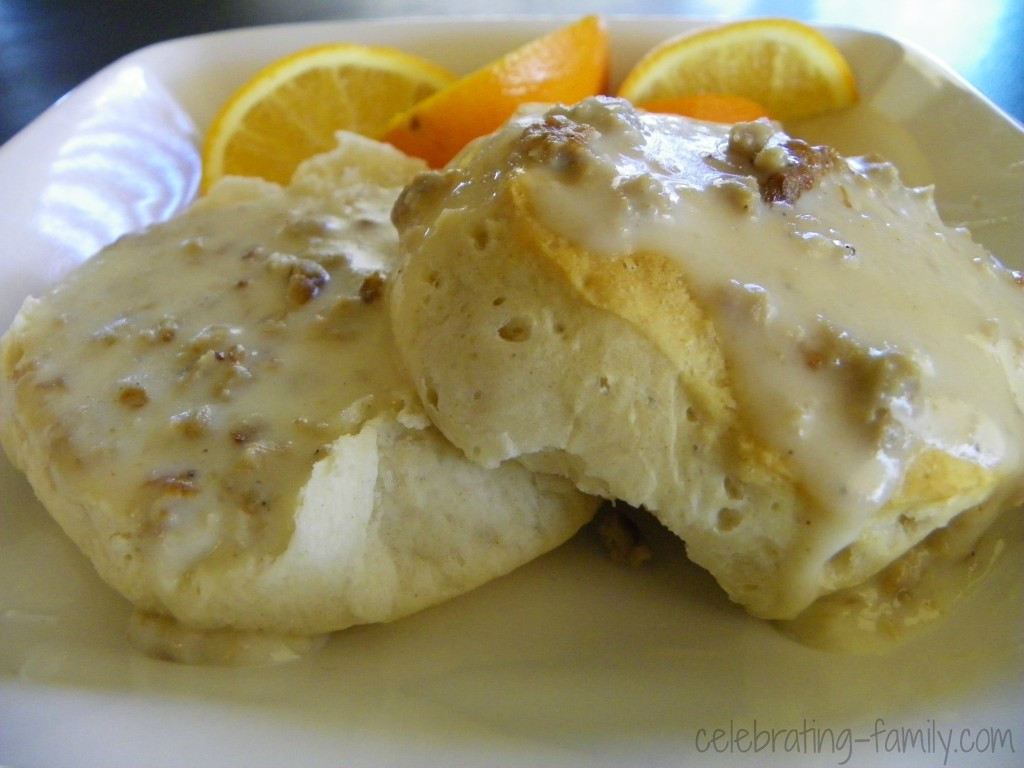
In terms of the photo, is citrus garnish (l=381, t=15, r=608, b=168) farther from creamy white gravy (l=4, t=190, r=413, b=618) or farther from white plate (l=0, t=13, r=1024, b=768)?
white plate (l=0, t=13, r=1024, b=768)

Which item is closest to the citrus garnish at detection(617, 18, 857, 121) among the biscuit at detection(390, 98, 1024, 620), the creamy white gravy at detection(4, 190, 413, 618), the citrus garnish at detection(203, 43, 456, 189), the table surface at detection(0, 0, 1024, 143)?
the citrus garnish at detection(203, 43, 456, 189)

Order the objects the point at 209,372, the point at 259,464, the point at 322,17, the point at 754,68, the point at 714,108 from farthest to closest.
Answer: the point at 322,17, the point at 754,68, the point at 714,108, the point at 209,372, the point at 259,464

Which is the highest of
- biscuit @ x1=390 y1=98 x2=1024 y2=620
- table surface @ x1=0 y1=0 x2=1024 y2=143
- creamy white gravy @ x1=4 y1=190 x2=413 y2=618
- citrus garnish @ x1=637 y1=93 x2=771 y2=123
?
biscuit @ x1=390 y1=98 x2=1024 y2=620

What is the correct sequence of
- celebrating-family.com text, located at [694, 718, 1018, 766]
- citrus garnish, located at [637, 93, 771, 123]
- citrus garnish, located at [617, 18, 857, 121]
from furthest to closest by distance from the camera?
citrus garnish, located at [617, 18, 857, 121] → citrus garnish, located at [637, 93, 771, 123] → celebrating-family.com text, located at [694, 718, 1018, 766]

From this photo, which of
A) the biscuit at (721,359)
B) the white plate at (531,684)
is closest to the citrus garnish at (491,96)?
the biscuit at (721,359)

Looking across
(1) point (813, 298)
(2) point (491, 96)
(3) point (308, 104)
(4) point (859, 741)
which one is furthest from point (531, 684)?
(3) point (308, 104)

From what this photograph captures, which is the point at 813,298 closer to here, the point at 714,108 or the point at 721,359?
the point at 721,359
